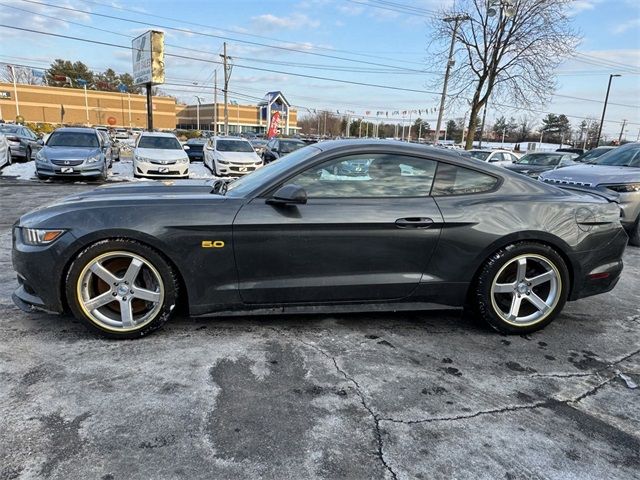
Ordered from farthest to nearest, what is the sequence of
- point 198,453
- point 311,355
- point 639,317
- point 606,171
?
point 606,171
point 639,317
point 311,355
point 198,453

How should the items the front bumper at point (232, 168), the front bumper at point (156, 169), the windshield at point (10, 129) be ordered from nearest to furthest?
the front bumper at point (156, 169) < the front bumper at point (232, 168) < the windshield at point (10, 129)

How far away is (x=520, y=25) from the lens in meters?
24.1

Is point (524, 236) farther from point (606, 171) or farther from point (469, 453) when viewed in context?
point (606, 171)

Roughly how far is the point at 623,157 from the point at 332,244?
695 centimetres

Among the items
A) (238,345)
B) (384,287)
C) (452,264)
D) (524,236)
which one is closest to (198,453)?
(238,345)

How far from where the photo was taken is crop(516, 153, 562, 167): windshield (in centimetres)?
1527

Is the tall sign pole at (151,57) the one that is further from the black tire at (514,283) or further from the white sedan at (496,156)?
the black tire at (514,283)

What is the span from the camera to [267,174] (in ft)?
11.4

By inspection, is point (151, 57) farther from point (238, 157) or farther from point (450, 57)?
point (450, 57)

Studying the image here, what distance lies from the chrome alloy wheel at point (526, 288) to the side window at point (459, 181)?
62 cm

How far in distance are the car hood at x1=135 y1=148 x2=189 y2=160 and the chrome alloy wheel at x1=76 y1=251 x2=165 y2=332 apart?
11117 mm

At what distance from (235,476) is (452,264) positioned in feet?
7.02

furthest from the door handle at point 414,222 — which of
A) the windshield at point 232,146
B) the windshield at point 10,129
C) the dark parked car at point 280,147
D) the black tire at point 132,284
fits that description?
the windshield at point 10,129

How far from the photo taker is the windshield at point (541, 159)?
50.1 ft
